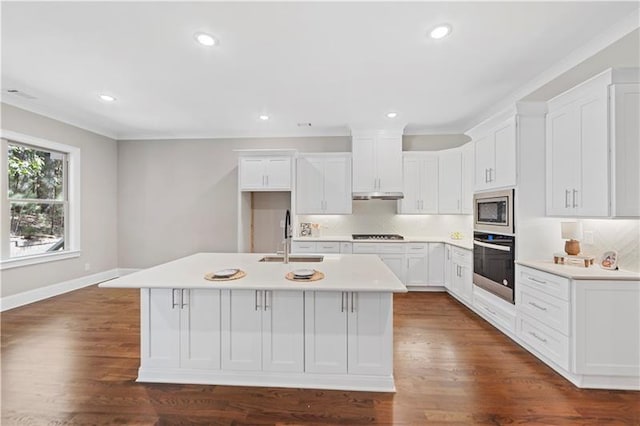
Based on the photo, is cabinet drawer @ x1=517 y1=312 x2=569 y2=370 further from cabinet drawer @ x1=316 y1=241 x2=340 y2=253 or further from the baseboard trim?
the baseboard trim

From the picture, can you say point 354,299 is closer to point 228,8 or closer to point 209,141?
point 228,8

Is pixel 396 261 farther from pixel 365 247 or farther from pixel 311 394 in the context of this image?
pixel 311 394

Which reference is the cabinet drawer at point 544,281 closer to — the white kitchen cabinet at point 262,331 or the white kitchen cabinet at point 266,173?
the white kitchen cabinet at point 262,331

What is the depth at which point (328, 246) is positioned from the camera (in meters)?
4.70

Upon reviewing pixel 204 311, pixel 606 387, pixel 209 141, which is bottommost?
pixel 606 387

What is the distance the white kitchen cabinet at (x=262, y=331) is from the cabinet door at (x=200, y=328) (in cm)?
6

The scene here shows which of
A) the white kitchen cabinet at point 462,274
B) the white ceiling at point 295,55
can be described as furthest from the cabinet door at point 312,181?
the white kitchen cabinet at point 462,274

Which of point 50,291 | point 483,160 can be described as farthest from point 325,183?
point 50,291

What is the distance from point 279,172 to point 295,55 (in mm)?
2375

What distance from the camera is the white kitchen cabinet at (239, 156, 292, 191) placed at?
4.91m

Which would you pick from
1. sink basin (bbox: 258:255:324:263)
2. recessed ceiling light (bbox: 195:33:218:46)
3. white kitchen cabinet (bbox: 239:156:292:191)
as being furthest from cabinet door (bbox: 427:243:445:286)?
recessed ceiling light (bbox: 195:33:218:46)

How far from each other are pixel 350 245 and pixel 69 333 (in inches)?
141

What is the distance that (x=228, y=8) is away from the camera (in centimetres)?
210

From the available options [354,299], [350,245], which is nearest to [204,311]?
[354,299]
